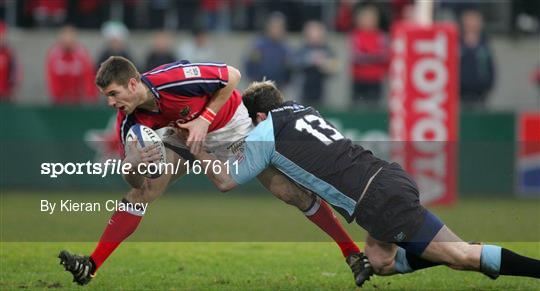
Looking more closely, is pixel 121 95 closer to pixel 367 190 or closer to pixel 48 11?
pixel 367 190

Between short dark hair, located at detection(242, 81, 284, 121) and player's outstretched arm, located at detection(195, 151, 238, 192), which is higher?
short dark hair, located at detection(242, 81, 284, 121)

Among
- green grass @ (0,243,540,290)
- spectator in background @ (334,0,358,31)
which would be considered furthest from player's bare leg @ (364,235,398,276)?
spectator in background @ (334,0,358,31)

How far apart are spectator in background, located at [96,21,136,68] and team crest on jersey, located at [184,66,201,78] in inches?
324

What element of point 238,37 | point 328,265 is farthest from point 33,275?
point 238,37

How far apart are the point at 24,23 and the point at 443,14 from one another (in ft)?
23.2

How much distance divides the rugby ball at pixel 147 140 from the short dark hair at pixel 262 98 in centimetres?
69

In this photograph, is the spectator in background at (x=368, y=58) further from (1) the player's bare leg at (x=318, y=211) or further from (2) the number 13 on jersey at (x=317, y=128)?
(2) the number 13 on jersey at (x=317, y=128)

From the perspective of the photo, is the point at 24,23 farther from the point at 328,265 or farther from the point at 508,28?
the point at 328,265

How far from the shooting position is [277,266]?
29.0 feet

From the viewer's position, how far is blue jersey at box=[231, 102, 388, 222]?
23.4ft

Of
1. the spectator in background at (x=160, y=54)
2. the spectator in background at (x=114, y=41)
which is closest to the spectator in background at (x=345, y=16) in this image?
the spectator in background at (x=160, y=54)

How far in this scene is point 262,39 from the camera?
16688 millimetres

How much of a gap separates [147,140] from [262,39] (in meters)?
9.43

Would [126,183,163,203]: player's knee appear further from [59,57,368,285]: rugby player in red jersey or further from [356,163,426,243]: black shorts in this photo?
[356,163,426,243]: black shorts
